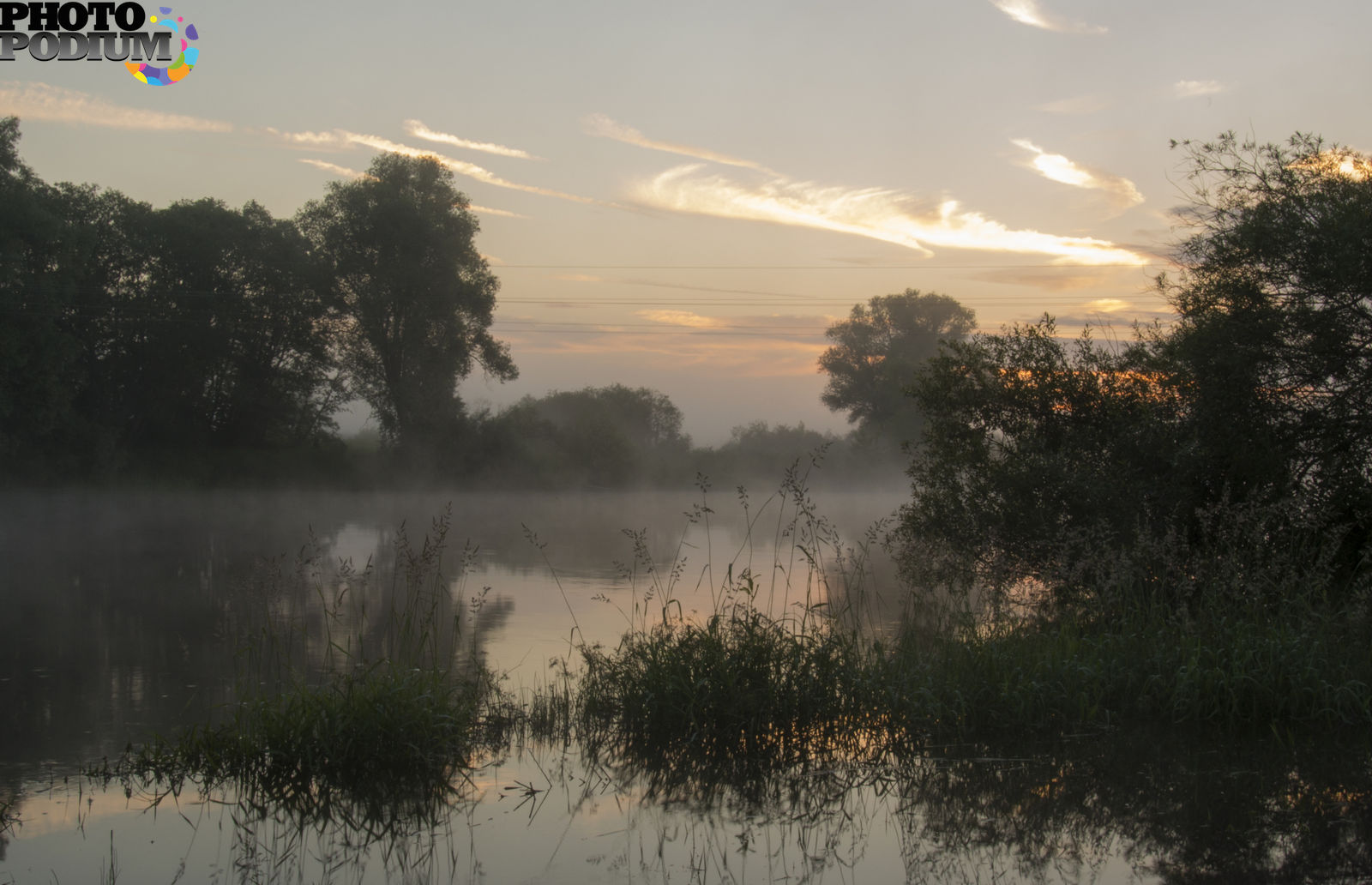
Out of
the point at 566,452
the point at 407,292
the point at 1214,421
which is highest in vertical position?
the point at 407,292

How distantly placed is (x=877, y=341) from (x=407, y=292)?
28.9 m

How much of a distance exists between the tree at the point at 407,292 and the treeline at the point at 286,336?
0.20ft

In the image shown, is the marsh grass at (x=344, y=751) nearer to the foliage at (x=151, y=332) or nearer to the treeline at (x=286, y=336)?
the foliage at (x=151, y=332)

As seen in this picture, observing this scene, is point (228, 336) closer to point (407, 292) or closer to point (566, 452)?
point (407, 292)

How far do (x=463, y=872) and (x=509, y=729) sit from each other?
2.05 m

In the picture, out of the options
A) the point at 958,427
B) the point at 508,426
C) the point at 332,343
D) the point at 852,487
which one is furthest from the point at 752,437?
the point at 958,427

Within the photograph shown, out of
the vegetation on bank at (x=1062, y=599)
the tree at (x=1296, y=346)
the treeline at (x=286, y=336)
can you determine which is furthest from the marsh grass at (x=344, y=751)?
the treeline at (x=286, y=336)

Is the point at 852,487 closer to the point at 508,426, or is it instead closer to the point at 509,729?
the point at 508,426

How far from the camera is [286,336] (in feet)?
114

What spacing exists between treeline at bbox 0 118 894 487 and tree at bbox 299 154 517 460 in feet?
0.20

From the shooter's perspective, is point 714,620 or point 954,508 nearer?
point 714,620

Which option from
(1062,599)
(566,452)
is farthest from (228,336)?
(1062,599)

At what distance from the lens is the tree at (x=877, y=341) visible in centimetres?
5353

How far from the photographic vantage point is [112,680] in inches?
311
